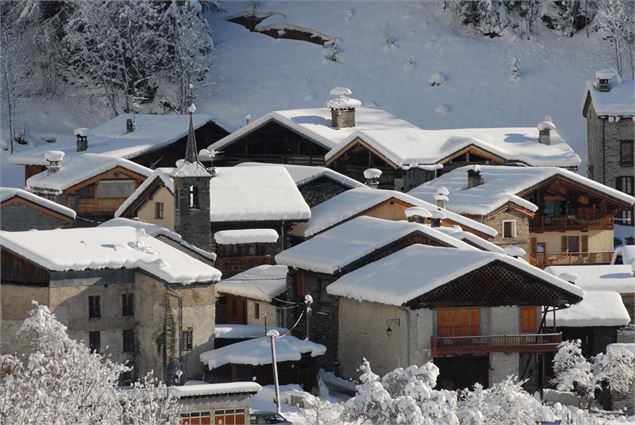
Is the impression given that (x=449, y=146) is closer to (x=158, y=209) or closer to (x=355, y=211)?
(x=355, y=211)

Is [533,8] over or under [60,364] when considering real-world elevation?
over

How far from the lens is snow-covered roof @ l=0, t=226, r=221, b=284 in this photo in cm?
5744

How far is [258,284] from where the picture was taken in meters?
64.8

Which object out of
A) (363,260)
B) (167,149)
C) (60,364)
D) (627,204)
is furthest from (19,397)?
(167,149)

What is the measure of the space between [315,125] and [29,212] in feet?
54.4

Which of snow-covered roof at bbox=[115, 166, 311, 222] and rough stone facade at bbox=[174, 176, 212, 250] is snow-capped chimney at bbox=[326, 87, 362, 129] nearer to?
snow-covered roof at bbox=[115, 166, 311, 222]

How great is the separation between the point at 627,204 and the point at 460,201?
286 inches

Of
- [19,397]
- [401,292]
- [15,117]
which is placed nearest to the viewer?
[19,397]

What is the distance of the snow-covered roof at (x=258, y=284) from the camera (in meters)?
63.8

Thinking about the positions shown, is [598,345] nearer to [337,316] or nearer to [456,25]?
[337,316]

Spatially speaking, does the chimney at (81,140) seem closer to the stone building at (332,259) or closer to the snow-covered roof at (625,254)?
the stone building at (332,259)

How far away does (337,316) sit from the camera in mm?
60281

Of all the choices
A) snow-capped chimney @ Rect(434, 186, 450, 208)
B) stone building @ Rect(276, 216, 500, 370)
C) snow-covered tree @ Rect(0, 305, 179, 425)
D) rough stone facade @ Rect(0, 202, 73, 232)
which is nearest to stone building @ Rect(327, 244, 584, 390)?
stone building @ Rect(276, 216, 500, 370)

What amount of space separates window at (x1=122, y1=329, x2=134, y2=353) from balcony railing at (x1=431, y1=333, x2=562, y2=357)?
9.25 meters
